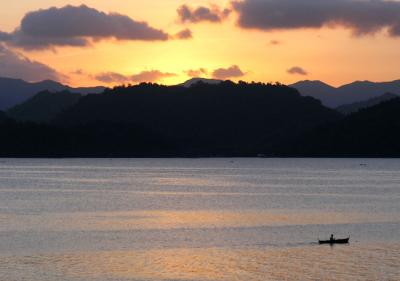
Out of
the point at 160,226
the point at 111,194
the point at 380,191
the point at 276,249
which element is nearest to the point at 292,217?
the point at 160,226

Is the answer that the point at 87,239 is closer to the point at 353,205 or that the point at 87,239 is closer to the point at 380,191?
the point at 353,205

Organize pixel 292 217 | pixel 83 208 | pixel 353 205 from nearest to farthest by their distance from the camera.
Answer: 1. pixel 292 217
2. pixel 83 208
3. pixel 353 205

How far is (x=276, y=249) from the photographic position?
71.9 meters

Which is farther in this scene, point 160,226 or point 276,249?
point 160,226

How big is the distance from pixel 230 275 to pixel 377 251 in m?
17.5

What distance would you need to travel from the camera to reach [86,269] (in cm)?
6025

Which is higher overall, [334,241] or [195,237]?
[334,241]

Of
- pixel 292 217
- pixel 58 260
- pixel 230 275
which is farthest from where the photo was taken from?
pixel 292 217

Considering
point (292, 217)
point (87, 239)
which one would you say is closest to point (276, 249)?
point (87, 239)

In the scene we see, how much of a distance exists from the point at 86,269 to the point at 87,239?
17.4 m

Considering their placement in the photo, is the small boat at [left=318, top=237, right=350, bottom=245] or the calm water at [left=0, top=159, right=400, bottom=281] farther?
the small boat at [left=318, top=237, right=350, bottom=245]

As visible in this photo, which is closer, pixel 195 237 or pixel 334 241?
pixel 334 241

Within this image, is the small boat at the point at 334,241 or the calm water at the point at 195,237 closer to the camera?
the calm water at the point at 195,237

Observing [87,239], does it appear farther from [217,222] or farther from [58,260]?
[217,222]
